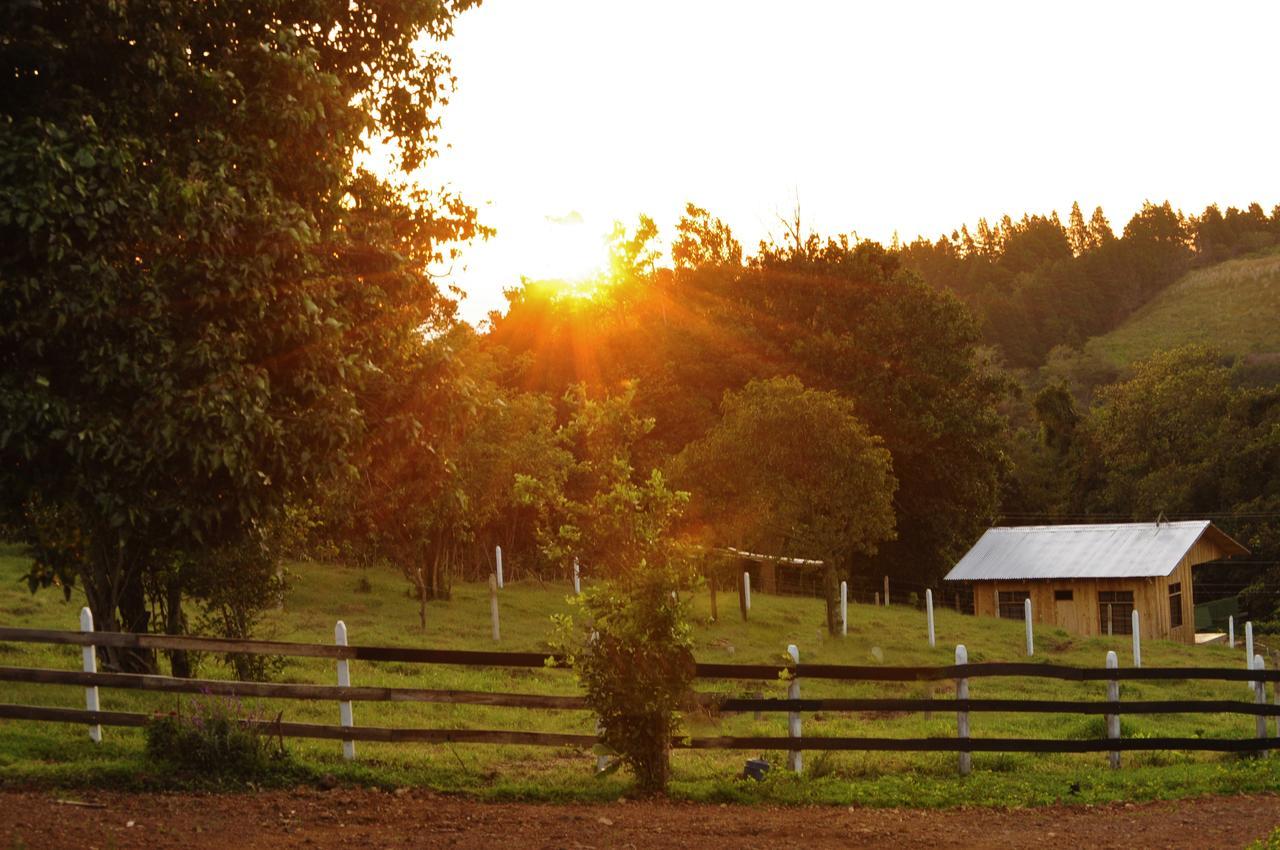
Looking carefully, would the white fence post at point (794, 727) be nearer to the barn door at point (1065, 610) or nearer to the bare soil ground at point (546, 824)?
the bare soil ground at point (546, 824)

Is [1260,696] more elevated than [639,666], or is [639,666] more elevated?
[639,666]

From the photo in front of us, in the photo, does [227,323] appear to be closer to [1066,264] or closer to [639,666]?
[639,666]

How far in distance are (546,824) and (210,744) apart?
378cm

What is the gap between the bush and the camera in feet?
44.1

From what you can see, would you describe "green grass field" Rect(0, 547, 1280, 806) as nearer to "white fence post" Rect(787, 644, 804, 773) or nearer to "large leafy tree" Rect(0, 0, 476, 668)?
"white fence post" Rect(787, 644, 804, 773)

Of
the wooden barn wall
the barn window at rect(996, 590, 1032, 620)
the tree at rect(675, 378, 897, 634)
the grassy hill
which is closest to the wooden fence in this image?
the tree at rect(675, 378, 897, 634)

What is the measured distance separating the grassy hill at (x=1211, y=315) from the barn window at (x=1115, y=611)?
73178 mm

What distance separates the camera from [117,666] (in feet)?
61.9

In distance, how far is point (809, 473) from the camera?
127 feet

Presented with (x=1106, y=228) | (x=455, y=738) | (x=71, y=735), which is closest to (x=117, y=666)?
(x=71, y=735)

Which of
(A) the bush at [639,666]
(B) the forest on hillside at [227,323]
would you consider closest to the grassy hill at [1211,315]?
(B) the forest on hillside at [227,323]

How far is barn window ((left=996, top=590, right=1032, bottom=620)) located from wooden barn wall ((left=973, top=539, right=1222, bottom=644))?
184mm

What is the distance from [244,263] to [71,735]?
6.92 metres

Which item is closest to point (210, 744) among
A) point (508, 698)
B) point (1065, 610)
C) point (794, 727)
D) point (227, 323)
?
point (508, 698)
